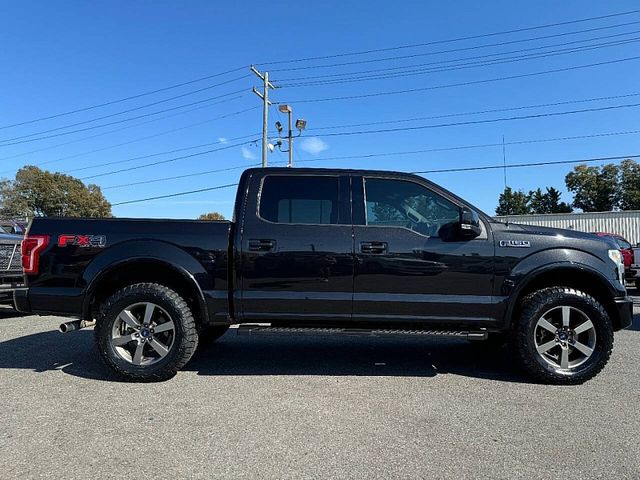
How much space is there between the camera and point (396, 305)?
4.59 m

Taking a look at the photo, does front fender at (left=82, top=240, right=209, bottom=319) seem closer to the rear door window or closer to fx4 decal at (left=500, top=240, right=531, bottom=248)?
the rear door window

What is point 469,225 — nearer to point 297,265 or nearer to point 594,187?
point 297,265

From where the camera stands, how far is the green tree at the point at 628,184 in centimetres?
6300

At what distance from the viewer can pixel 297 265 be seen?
4617 millimetres

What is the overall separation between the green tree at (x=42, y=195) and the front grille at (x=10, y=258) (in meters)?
59.4

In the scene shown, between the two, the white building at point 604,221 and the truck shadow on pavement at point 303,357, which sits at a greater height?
the white building at point 604,221

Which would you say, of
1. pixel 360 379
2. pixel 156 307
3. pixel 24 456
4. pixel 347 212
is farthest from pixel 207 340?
pixel 24 456

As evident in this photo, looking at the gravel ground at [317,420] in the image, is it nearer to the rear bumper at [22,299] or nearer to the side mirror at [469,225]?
the rear bumper at [22,299]

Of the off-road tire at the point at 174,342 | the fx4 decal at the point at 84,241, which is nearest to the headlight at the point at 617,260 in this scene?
the off-road tire at the point at 174,342

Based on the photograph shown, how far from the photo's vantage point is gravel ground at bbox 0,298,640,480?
294 cm

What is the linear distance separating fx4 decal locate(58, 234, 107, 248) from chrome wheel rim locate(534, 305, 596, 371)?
435cm

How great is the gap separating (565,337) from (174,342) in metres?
3.82

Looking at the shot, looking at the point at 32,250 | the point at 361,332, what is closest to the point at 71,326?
the point at 32,250

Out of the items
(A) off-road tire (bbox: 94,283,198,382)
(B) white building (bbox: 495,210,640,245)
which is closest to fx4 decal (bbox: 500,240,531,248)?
(A) off-road tire (bbox: 94,283,198,382)
